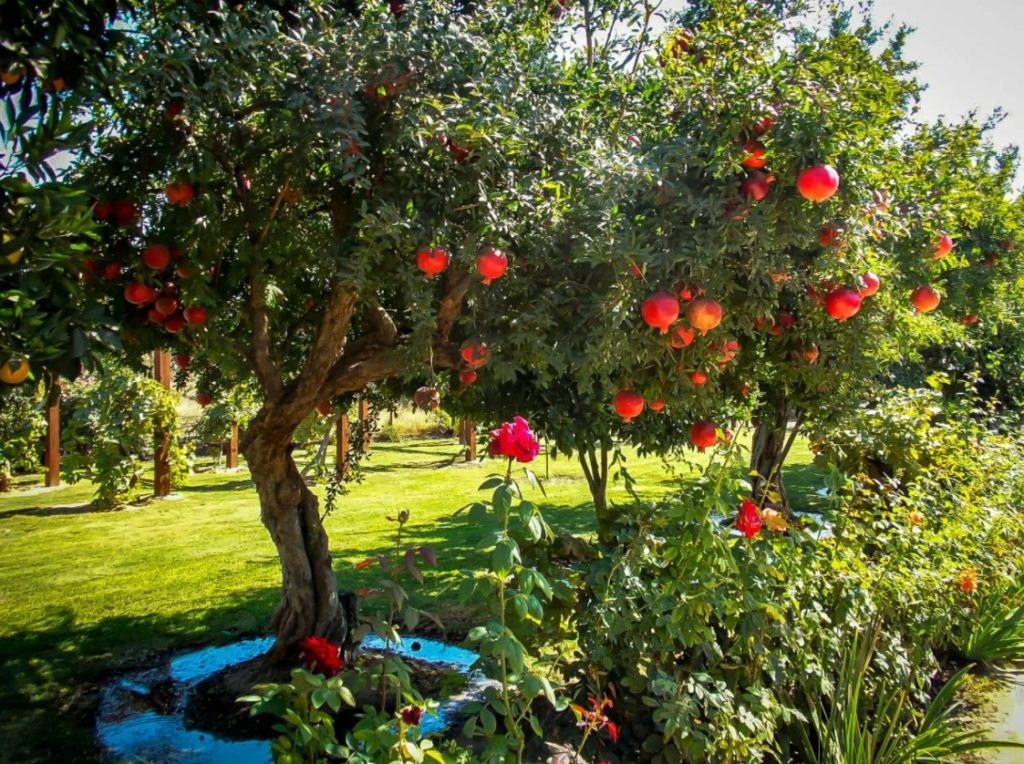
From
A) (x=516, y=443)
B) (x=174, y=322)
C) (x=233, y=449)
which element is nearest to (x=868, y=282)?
(x=516, y=443)

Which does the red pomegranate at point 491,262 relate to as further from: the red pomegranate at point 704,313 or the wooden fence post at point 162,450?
the wooden fence post at point 162,450

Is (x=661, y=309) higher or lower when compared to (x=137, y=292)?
lower

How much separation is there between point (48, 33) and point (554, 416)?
7.68 feet

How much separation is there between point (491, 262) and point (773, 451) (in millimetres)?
→ 4985

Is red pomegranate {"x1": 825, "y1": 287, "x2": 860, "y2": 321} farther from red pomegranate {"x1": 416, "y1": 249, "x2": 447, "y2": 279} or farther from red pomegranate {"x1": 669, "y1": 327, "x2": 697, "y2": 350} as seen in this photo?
red pomegranate {"x1": 416, "y1": 249, "x2": 447, "y2": 279}

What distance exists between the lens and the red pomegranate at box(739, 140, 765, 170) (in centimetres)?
225

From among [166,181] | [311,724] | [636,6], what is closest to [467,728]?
[311,724]

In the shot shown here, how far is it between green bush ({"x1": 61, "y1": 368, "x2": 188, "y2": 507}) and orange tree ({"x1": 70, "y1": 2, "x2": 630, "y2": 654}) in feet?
22.2

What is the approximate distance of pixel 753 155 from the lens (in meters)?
2.26

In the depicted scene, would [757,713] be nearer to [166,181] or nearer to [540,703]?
[540,703]

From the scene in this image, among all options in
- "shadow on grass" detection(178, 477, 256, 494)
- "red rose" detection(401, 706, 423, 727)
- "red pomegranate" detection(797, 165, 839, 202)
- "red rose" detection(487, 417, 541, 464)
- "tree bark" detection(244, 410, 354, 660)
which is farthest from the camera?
"shadow on grass" detection(178, 477, 256, 494)

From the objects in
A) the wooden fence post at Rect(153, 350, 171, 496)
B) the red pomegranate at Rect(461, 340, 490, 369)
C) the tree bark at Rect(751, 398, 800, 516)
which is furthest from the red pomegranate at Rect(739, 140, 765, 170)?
the wooden fence post at Rect(153, 350, 171, 496)

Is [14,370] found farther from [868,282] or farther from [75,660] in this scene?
[75,660]

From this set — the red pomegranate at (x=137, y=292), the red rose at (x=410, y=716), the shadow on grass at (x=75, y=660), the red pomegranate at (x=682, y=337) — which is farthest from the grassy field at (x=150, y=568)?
the red pomegranate at (x=137, y=292)
